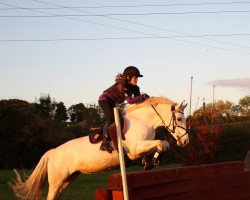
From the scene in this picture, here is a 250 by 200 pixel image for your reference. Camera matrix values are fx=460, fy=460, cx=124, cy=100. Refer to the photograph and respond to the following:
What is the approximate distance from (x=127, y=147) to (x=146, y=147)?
326 millimetres

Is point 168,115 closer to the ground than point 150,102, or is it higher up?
closer to the ground

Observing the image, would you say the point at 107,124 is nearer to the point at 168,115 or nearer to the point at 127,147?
the point at 127,147

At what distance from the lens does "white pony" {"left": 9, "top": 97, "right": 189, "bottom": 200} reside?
5777mm

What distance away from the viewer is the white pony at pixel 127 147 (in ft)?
19.0

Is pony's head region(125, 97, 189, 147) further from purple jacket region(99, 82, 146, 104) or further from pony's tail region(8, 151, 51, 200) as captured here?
pony's tail region(8, 151, 51, 200)

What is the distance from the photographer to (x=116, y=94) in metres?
6.03

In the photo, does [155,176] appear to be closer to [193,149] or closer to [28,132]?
[193,149]

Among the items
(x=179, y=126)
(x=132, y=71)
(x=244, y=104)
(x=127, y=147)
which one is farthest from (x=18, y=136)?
(x=244, y=104)

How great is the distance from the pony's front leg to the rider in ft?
1.09

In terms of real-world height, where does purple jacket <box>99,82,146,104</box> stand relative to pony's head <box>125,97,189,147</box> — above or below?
above

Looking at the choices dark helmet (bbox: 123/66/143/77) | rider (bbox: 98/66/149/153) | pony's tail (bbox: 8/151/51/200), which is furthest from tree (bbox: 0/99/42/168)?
dark helmet (bbox: 123/66/143/77)

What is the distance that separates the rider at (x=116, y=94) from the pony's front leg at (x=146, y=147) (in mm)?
331

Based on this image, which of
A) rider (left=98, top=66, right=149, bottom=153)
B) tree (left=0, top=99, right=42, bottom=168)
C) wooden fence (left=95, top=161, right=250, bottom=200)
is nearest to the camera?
wooden fence (left=95, top=161, right=250, bottom=200)

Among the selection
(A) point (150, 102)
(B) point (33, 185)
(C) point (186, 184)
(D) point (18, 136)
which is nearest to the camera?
(C) point (186, 184)
